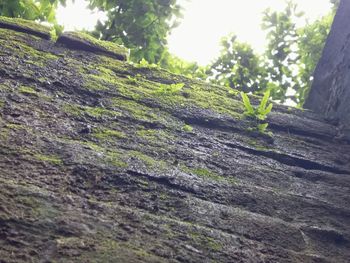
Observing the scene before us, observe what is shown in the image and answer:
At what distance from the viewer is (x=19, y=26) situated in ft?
15.1

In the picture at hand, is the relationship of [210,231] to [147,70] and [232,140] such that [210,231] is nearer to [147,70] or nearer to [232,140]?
[232,140]

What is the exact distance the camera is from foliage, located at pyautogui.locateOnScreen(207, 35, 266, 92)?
1073cm

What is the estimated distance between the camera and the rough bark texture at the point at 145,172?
2.43m

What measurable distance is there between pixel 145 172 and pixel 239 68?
26.6 feet

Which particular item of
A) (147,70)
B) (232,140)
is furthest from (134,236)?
(147,70)

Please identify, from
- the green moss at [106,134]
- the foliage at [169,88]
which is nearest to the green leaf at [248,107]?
the foliage at [169,88]

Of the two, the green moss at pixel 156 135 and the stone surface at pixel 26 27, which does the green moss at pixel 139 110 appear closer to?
the green moss at pixel 156 135

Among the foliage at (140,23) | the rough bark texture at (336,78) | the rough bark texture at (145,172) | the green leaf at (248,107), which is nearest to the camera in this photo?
the rough bark texture at (145,172)

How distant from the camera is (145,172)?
3119 mm

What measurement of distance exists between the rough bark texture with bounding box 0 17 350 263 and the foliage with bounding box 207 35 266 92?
5873mm

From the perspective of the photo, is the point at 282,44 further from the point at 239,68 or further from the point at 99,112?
the point at 99,112

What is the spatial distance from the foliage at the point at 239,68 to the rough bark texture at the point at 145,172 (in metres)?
5.87

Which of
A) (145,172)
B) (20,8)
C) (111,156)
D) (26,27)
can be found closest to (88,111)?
(111,156)

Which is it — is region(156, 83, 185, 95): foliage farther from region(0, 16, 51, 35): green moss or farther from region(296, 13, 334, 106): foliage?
region(296, 13, 334, 106): foliage
